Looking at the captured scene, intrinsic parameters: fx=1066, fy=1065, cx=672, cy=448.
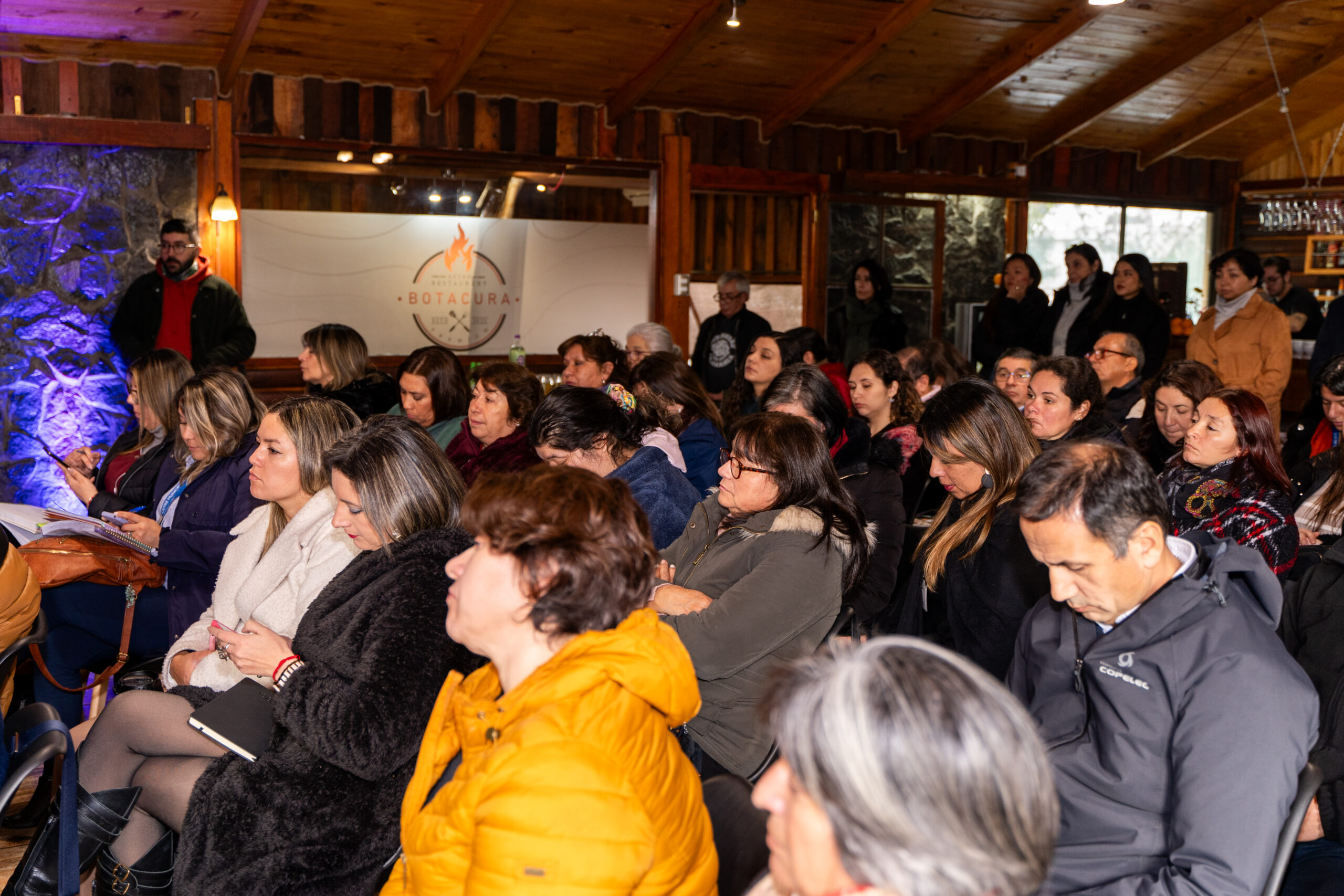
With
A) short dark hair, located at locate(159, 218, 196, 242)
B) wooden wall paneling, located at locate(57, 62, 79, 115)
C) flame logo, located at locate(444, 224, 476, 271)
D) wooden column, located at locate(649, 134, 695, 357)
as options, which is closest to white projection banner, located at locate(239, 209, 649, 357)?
flame logo, located at locate(444, 224, 476, 271)

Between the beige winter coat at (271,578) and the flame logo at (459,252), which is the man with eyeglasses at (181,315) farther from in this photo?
the beige winter coat at (271,578)

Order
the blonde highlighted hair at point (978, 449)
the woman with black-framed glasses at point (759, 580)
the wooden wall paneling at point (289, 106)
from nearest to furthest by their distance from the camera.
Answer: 1. the woman with black-framed glasses at point (759, 580)
2. the blonde highlighted hair at point (978, 449)
3. the wooden wall paneling at point (289, 106)

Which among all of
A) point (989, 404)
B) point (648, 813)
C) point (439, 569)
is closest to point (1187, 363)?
point (989, 404)

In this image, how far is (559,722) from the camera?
4.43ft

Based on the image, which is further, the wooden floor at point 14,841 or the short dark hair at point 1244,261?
the short dark hair at point 1244,261

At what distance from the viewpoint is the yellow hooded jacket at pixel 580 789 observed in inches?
50.6

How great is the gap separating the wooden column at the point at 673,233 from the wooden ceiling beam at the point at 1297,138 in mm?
5665

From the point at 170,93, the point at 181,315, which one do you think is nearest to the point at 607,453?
the point at 181,315

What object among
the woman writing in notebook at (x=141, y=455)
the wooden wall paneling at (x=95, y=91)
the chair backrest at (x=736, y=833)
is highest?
the wooden wall paneling at (x=95, y=91)

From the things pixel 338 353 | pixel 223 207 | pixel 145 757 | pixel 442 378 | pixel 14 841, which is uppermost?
pixel 223 207

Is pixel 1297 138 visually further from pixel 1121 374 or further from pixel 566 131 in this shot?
pixel 566 131

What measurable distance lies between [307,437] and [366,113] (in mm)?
4763

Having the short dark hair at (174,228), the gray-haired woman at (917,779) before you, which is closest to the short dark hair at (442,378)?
the short dark hair at (174,228)

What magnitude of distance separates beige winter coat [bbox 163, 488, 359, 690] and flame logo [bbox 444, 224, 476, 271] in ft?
18.9
